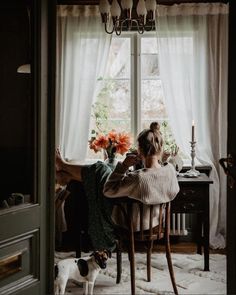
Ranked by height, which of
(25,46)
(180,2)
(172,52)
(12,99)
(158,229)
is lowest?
(158,229)

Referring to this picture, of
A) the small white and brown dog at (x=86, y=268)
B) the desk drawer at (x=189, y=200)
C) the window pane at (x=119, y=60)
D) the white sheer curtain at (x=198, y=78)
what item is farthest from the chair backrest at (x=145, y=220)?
the window pane at (x=119, y=60)

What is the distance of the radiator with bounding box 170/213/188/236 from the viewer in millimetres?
4531

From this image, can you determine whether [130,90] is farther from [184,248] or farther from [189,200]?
[184,248]

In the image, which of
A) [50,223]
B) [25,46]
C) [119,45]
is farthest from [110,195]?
[119,45]

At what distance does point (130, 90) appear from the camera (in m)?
4.87

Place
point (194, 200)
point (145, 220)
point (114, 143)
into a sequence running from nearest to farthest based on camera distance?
point (145, 220) < point (194, 200) < point (114, 143)

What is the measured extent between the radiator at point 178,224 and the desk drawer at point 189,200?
76 cm

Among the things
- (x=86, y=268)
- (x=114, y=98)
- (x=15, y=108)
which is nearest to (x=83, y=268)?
(x=86, y=268)

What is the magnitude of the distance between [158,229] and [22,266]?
1243mm

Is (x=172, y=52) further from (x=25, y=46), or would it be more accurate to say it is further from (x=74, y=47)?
(x=25, y=46)

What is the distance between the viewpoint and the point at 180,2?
470 centimetres

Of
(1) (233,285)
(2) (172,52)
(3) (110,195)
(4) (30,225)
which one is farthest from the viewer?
(2) (172,52)

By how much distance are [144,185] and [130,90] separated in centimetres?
206

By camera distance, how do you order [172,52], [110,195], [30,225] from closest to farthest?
[30,225], [110,195], [172,52]
